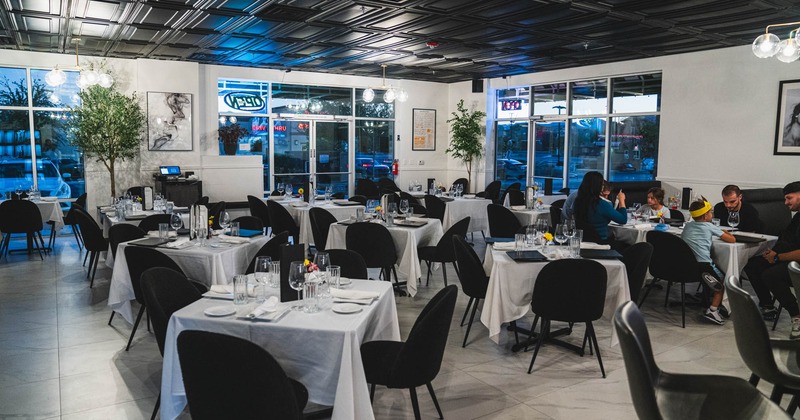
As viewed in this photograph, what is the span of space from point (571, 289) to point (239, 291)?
2.29 metres

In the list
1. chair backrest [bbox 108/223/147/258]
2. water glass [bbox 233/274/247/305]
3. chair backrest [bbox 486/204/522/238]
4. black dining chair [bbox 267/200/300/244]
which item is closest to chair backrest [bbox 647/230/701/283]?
chair backrest [bbox 486/204/522/238]

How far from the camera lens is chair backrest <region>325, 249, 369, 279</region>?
4258mm

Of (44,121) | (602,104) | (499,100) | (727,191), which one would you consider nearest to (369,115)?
(499,100)

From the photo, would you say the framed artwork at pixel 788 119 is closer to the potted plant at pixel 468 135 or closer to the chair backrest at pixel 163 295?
the potted plant at pixel 468 135

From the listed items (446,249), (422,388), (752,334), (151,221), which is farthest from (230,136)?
(752,334)

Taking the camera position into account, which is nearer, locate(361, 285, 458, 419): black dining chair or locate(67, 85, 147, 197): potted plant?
locate(361, 285, 458, 419): black dining chair

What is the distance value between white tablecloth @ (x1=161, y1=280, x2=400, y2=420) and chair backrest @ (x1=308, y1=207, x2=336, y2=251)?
3901 millimetres

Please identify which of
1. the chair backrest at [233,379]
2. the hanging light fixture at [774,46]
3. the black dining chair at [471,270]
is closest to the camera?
the chair backrest at [233,379]

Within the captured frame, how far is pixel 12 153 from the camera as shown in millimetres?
10953

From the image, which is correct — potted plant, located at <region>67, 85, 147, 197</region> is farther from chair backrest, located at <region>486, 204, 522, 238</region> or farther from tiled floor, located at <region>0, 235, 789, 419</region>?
chair backrest, located at <region>486, 204, 522, 238</region>

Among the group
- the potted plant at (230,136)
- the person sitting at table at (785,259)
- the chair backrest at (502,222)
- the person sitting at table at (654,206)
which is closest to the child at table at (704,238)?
the person sitting at table at (785,259)

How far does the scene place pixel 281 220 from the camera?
807 centimetres

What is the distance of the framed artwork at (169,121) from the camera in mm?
11336

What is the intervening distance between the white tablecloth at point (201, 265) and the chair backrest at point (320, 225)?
1.74m
